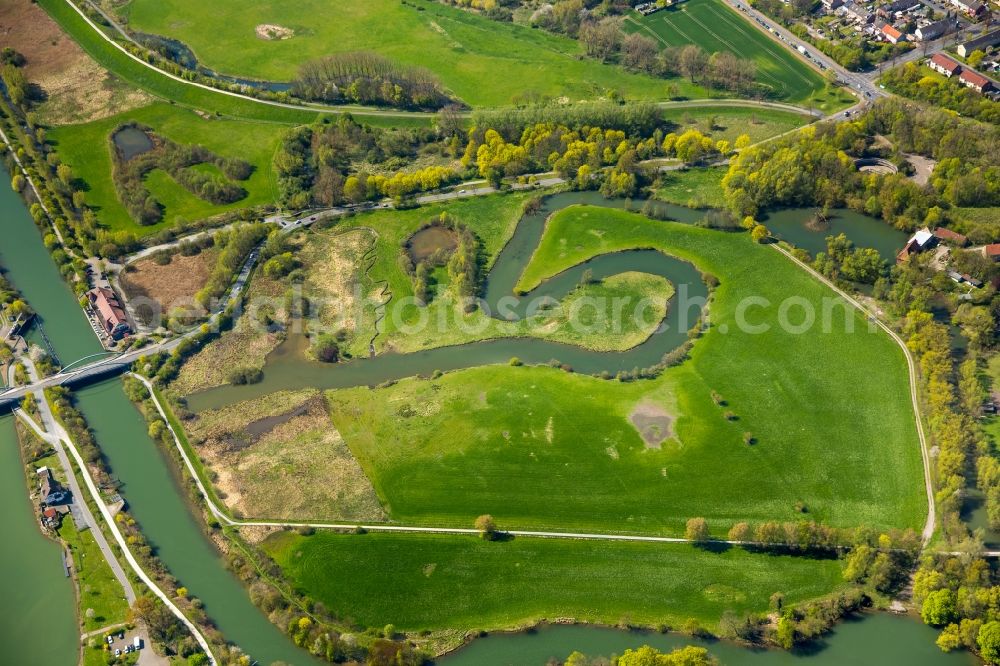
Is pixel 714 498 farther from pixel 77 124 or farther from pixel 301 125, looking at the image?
pixel 77 124

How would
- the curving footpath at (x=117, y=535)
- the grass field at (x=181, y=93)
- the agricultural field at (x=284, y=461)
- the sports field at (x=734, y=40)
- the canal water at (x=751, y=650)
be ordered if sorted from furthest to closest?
the sports field at (x=734, y=40) < the grass field at (x=181, y=93) < the agricultural field at (x=284, y=461) < the curving footpath at (x=117, y=535) < the canal water at (x=751, y=650)

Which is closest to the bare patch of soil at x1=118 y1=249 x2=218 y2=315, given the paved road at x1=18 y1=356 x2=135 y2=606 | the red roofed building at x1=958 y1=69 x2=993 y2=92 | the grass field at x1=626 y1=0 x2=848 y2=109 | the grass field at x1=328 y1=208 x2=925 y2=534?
the paved road at x1=18 y1=356 x2=135 y2=606

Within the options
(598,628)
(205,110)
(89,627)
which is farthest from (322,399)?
(205,110)

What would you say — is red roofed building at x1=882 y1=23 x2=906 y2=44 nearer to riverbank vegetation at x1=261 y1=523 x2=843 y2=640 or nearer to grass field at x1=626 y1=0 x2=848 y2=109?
grass field at x1=626 y1=0 x2=848 y2=109

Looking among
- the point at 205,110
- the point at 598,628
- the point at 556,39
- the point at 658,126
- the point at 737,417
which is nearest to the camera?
the point at 598,628

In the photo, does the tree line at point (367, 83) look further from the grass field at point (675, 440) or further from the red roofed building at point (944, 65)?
the red roofed building at point (944, 65)

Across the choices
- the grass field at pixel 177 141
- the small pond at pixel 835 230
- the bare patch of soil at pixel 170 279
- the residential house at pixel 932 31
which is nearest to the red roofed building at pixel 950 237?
the small pond at pixel 835 230

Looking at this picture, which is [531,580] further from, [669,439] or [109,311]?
[109,311]
